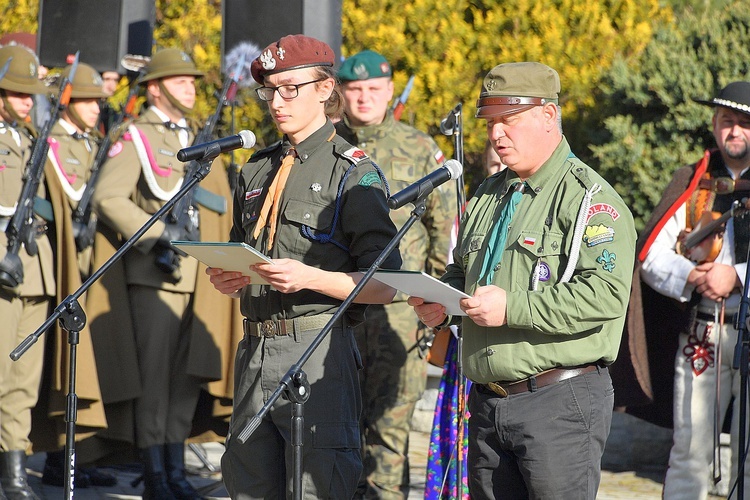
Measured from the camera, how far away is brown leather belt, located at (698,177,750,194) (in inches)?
215

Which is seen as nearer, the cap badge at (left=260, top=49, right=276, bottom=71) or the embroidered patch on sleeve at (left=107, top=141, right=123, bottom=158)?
the cap badge at (left=260, top=49, right=276, bottom=71)

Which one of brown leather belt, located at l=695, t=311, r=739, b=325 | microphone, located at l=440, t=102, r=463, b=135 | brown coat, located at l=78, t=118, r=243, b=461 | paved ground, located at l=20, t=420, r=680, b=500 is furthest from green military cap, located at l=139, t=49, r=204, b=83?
brown leather belt, located at l=695, t=311, r=739, b=325

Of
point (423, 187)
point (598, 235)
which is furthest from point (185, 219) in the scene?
point (598, 235)

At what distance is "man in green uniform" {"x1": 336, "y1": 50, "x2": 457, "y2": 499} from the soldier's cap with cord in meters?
1.44

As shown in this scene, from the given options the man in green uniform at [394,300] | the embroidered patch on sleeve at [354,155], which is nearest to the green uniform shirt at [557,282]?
the embroidered patch on sleeve at [354,155]

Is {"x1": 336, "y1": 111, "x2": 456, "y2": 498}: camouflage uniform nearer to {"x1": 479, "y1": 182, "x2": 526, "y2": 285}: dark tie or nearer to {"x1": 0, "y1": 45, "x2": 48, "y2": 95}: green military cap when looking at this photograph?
{"x1": 0, "y1": 45, "x2": 48, "y2": 95}: green military cap

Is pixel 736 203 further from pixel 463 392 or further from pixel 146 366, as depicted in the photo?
pixel 146 366

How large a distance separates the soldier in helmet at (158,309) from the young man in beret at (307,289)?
2137 millimetres

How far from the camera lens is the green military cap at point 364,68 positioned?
5.95 meters

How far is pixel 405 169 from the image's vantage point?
590 cm

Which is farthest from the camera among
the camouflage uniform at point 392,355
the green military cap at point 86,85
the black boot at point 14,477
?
the green military cap at point 86,85

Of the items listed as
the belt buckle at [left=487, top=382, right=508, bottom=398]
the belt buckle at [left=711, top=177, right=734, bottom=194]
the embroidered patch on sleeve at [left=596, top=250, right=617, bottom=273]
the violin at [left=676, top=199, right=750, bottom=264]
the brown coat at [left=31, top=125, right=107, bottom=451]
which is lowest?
the brown coat at [left=31, top=125, right=107, bottom=451]

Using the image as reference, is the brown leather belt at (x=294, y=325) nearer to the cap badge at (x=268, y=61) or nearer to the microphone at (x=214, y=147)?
the microphone at (x=214, y=147)

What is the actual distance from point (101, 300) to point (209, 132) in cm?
115
